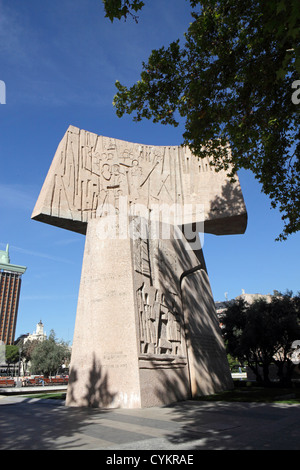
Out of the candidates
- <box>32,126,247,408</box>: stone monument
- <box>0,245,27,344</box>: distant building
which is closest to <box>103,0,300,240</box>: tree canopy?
<box>32,126,247,408</box>: stone monument

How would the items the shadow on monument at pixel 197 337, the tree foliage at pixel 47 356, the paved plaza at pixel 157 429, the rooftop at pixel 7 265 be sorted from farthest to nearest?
the rooftop at pixel 7 265, the tree foliage at pixel 47 356, the shadow on monument at pixel 197 337, the paved plaza at pixel 157 429

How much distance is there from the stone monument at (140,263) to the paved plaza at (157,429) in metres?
1.87

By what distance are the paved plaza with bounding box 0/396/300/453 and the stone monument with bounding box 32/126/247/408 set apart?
187 cm

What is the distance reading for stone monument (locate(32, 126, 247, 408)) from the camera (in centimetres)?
1148

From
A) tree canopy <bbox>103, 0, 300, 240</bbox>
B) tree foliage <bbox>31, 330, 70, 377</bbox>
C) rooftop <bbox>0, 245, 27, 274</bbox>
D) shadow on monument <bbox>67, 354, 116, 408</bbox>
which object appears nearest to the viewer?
tree canopy <bbox>103, 0, 300, 240</bbox>

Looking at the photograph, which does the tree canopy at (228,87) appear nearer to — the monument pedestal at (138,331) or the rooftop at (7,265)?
the monument pedestal at (138,331)

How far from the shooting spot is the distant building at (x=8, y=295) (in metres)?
94.7

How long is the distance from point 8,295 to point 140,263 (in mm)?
98564

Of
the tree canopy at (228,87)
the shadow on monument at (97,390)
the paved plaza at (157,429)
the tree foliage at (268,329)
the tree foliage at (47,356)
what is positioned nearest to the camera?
the paved plaza at (157,429)

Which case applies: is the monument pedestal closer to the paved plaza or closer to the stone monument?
the stone monument

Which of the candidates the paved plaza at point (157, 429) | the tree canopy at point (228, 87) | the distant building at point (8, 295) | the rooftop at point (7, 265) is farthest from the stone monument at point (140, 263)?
the rooftop at point (7, 265)

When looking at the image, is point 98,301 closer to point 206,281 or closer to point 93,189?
point 93,189
